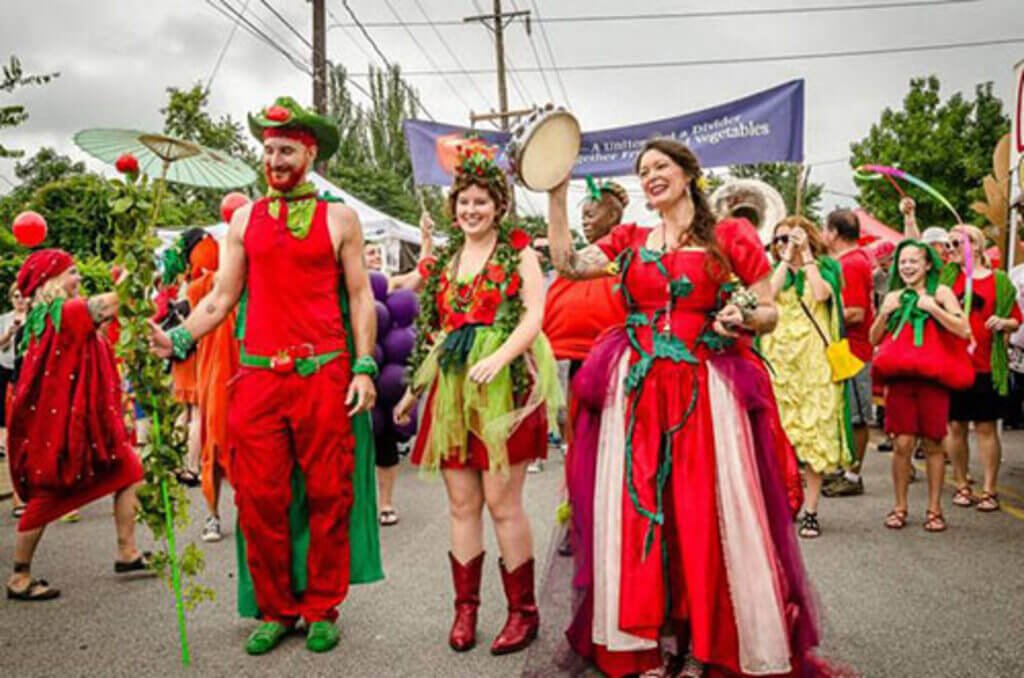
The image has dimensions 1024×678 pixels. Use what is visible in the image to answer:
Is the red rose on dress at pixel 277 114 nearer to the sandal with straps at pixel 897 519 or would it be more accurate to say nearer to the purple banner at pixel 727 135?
the sandal with straps at pixel 897 519

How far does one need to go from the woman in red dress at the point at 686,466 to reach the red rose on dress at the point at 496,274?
1.19 ft

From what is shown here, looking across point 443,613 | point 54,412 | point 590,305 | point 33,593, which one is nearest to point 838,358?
point 590,305

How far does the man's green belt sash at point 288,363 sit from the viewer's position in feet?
11.4

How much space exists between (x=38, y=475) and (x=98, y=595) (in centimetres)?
69

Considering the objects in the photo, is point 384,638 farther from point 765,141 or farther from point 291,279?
point 765,141

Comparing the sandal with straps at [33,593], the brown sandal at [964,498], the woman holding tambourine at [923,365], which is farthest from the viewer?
the brown sandal at [964,498]

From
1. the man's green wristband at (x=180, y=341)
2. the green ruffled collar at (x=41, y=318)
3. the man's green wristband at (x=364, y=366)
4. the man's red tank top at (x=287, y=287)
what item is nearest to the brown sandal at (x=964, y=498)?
the man's green wristband at (x=364, y=366)

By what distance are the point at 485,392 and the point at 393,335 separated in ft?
11.1

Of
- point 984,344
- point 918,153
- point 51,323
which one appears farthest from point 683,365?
point 918,153

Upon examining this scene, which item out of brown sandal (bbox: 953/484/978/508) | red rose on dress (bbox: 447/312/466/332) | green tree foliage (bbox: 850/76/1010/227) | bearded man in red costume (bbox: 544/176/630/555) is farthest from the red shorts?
green tree foliage (bbox: 850/76/1010/227)

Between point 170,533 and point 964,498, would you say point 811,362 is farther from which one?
point 170,533

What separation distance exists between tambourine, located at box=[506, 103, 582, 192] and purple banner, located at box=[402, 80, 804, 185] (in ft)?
18.7

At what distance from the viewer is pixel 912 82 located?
80.8 ft

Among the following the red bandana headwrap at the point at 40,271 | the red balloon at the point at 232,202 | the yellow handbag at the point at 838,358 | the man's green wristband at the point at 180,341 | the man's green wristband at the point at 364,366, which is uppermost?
the red balloon at the point at 232,202
